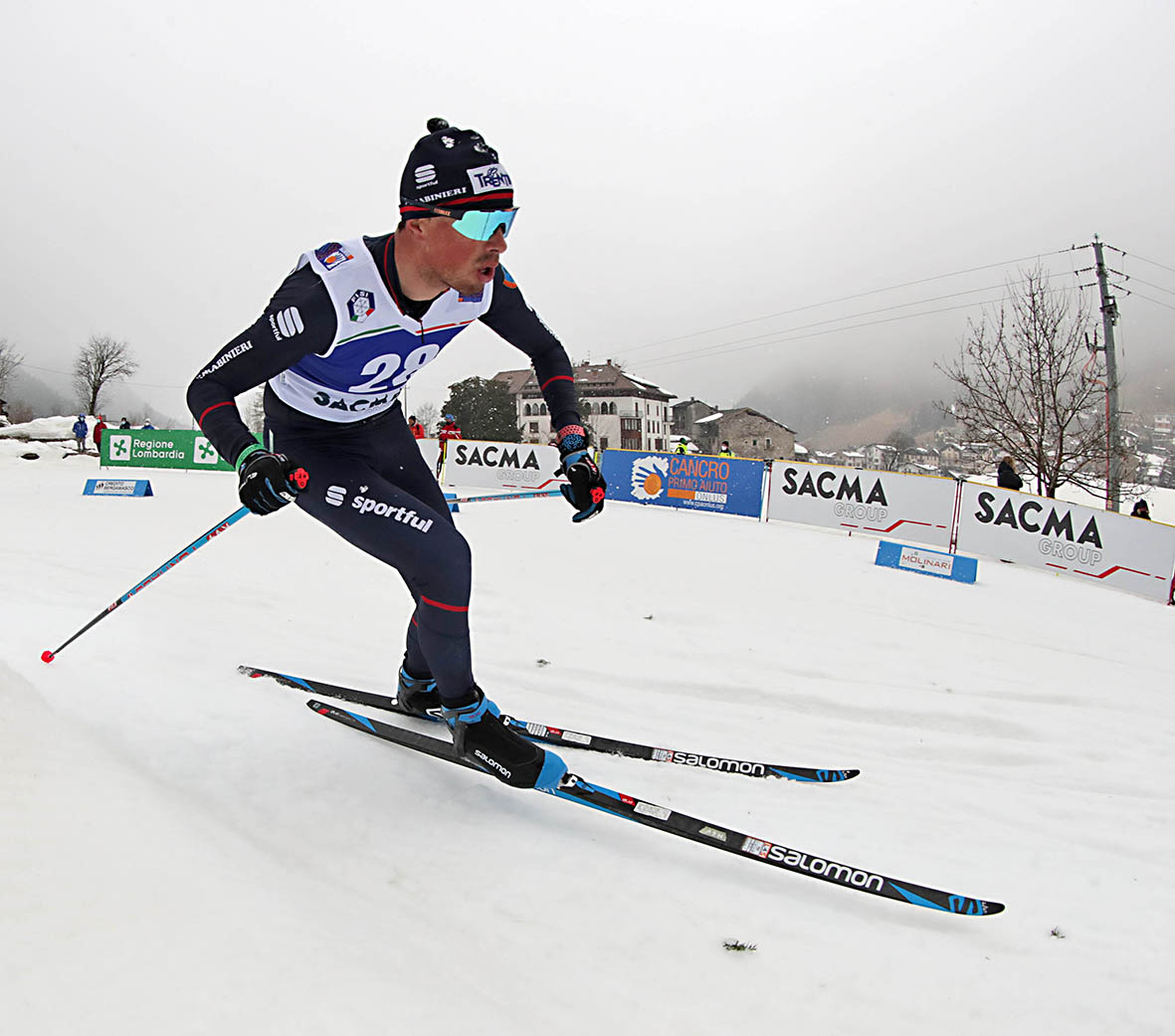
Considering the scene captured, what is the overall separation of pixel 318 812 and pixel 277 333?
5.27ft

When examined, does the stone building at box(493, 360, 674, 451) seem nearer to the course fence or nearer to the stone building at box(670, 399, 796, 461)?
the stone building at box(670, 399, 796, 461)

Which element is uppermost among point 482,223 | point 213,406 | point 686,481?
point 482,223

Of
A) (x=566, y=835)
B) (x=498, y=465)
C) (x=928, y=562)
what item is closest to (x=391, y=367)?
(x=566, y=835)

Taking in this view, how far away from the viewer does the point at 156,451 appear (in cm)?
2031

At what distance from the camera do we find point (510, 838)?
2350mm

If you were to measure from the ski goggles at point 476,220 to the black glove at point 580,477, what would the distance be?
97cm

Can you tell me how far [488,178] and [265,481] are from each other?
1.23 meters

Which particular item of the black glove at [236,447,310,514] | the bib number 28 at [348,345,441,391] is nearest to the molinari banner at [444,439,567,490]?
the bib number 28 at [348,345,441,391]

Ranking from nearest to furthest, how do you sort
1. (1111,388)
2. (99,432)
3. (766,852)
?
(766,852) → (1111,388) → (99,432)

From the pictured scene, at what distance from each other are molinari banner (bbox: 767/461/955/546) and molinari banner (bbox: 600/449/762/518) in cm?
55

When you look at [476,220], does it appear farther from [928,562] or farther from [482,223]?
[928,562]

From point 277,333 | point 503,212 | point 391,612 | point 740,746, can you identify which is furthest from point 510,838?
point 391,612

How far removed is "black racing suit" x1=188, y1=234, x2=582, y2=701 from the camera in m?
2.39

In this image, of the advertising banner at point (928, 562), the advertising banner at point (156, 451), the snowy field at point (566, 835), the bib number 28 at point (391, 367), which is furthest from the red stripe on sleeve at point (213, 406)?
the advertising banner at point (156, 451)
